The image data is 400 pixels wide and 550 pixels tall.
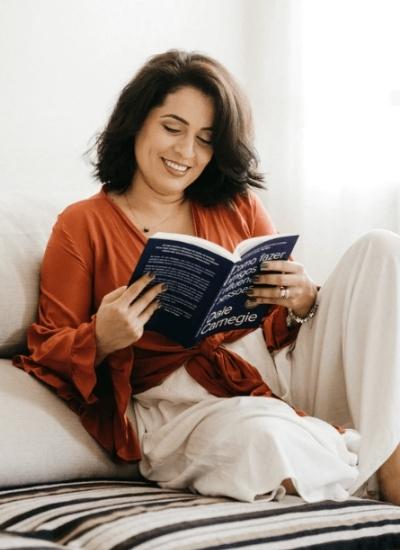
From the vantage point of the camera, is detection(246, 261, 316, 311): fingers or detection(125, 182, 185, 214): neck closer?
detection(246, 261, 316, 311): fingers

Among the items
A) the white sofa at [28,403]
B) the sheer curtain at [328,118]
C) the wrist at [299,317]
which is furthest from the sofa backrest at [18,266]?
the sheer curtain at [328,118]

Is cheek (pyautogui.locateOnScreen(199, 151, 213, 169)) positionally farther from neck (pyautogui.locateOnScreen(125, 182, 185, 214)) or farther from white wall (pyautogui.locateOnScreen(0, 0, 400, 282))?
white wall (pyautogui.locateOnScreen(0, 0, 400, 282))

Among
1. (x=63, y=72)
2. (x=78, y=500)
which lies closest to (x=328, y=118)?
(x=63, y=72)

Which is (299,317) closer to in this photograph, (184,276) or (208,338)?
(208,338)

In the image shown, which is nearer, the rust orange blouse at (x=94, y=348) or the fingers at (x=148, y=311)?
the fingers at (x=148, y=311)

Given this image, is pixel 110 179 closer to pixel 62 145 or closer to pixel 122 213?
pixel 122 213

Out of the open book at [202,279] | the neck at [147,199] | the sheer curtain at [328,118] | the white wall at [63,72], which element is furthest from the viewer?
the sheer curtain at [328,118]

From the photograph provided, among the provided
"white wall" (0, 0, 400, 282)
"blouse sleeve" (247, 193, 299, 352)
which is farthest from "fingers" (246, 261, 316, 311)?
"white wall" (0, 0, 400, 282)

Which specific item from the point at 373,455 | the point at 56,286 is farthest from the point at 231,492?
the point at 56,286

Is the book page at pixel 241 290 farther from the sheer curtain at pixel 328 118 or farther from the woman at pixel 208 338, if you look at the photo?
the sheer curtain at pixel 328 118

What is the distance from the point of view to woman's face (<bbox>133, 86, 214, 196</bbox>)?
185 centimetres

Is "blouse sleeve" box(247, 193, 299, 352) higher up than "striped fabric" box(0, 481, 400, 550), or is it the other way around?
"blouse sleeve" box(247, 193, 299, 352)

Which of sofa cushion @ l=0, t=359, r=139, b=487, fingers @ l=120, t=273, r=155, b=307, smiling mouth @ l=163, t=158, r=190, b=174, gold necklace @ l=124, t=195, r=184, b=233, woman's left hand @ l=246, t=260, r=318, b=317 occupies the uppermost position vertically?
smiling mouth @ l=163, t=158, r=190, b=174

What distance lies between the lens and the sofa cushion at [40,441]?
1570 mm
